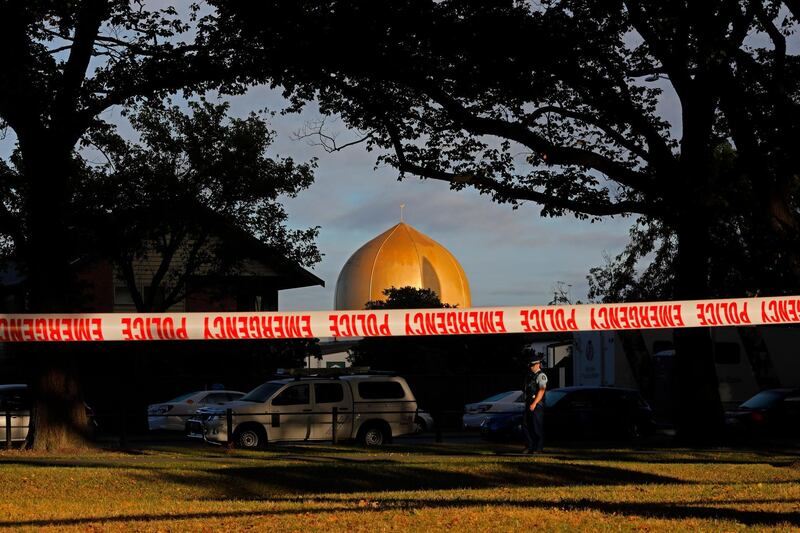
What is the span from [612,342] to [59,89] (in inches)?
707

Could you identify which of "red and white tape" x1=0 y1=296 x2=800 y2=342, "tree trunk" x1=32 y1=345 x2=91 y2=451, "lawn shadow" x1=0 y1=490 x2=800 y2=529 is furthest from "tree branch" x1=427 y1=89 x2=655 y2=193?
→ "lawn shadow" x1=0 y1=490 x2=800 y2=529

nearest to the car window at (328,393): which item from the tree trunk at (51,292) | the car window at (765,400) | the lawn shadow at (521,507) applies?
the tree trunk at (51,292)

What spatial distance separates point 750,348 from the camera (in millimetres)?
36688

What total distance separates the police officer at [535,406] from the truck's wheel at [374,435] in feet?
22.2

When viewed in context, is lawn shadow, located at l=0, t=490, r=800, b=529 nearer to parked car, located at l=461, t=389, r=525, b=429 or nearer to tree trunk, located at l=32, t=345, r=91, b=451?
tree trunk, located at l=32, t=345, r=91, b=451

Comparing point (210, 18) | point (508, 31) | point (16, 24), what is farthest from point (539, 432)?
point (16, 24)

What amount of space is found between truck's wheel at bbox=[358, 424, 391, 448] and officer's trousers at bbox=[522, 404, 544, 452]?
22.2ft

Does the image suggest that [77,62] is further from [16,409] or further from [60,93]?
[16,409]

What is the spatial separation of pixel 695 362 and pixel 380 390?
7.24m

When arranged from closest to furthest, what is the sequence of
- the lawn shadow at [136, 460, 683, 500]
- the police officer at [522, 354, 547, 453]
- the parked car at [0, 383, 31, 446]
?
the lawn shadow at [136, 460, 683, 500], the police officer at [522, 354, 547, 453], the parked car at [0, 383, 31, 446]

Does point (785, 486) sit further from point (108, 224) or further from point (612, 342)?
point (108, 224)

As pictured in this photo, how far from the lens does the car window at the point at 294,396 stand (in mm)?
27875

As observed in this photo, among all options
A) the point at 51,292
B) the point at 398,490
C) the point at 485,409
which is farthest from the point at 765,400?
the point at 398,490

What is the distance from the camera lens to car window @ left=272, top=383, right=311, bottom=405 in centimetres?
2788
